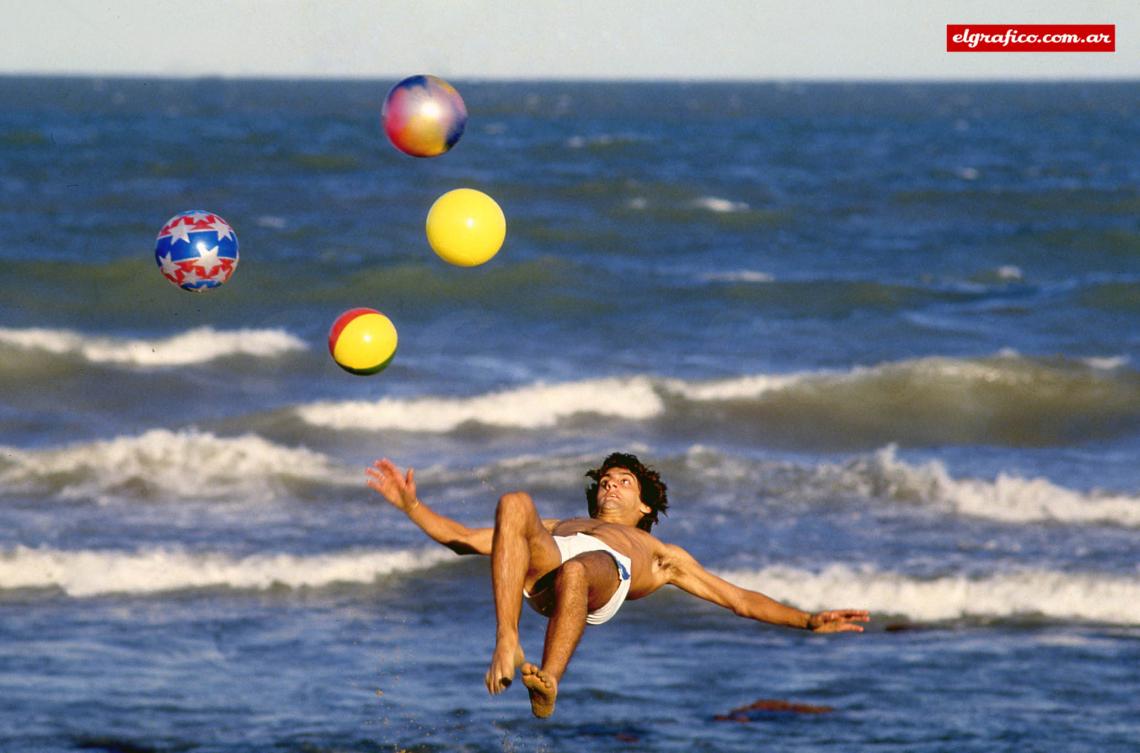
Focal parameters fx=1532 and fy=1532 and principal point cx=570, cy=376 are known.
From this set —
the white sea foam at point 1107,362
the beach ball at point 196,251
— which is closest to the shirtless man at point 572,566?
the beach ball at point 196,251

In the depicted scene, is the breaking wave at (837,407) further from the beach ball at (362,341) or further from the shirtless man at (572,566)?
the shirtless man at (572,566)

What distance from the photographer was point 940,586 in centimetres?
1195

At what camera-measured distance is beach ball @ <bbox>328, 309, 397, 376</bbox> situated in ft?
27.7

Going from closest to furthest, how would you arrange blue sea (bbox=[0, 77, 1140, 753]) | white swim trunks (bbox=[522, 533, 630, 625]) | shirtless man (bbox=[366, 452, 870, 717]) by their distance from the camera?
shirtless man (bbox=[366, 452, 870, 717]) < white swim trunks (bbox=[522, 533, 630, 625]) < blue sea (bbox=[0, 77, 1140, 753])

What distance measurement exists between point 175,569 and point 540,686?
21.8 feet

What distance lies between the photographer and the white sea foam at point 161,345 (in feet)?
68.3

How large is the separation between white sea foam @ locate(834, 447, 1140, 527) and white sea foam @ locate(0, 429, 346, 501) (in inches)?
206

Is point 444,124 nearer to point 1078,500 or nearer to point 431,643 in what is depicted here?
point 431,643

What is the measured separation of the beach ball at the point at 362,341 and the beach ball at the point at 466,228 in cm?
62

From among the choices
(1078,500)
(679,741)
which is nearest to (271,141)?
(1078,500)

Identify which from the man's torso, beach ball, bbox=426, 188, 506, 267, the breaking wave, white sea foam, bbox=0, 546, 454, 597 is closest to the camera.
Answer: the man's torso

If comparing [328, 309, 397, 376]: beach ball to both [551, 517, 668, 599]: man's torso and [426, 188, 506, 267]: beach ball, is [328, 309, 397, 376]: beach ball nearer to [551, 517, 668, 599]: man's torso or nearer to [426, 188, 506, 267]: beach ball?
[426, 188, 506, 267]: beach ball

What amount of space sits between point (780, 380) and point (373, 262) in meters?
9.75

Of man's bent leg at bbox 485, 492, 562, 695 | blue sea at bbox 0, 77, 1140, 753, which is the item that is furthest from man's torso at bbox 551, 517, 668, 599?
blue sea at bbox 0, 77, 1140, 753
